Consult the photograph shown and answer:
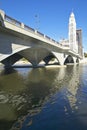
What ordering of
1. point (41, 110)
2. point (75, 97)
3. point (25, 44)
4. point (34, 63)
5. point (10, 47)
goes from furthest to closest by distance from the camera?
point (34, 63) < point (25, 44) < point (10, 47) < point (75, 97) < point (41, 110)

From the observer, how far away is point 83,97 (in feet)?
65.1

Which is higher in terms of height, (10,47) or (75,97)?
(10,47)

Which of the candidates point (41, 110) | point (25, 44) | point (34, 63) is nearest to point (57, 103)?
point (41, 110)

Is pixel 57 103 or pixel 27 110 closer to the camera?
pixel 27 110

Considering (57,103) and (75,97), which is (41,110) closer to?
(57,103)

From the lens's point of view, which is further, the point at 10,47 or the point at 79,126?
the point at 10,47

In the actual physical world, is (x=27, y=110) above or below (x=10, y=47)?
below

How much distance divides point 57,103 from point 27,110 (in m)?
3.17

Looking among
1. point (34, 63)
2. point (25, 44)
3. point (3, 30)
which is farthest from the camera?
point (34, 63)

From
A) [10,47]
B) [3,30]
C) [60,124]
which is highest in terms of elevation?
[3,30]

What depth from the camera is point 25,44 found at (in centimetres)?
3559

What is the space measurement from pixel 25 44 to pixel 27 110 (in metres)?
21.2

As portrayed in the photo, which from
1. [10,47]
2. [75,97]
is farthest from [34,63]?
[75,97]

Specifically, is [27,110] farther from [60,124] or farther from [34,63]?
[34,63]
